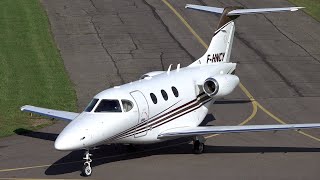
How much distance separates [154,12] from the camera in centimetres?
5706

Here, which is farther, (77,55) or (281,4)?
(281,4)

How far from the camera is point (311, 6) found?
59594 mm

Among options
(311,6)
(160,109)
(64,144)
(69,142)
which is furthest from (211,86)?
(311,6)

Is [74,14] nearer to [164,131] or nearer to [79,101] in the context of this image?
[79,101]

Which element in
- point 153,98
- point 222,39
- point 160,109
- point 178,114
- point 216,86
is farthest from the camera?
A: point 222,39

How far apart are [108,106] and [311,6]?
35.9m

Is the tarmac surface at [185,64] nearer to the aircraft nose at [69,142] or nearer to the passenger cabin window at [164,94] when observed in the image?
the aircraft nose at [69,142]

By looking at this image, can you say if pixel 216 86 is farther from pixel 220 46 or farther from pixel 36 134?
pixel 36 134

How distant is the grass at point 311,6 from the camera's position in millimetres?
57397

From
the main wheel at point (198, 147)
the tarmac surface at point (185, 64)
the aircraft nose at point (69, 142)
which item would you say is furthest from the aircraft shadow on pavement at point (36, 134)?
the aircraft nose at point (69, 142)

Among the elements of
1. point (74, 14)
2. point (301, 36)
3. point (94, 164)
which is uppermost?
point (94, 164)

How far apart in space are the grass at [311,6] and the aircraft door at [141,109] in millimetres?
31312

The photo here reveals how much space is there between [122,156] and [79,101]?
9.19 m

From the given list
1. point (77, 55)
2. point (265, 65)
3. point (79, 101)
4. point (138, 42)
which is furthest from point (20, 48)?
point (265, 65)
